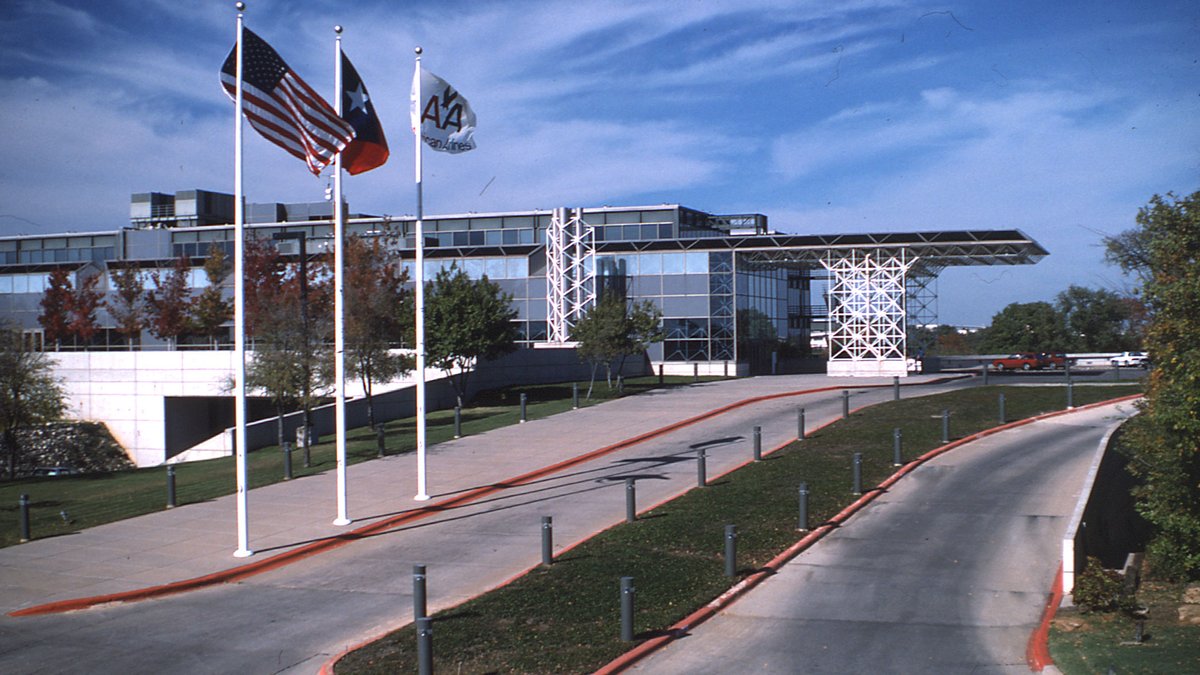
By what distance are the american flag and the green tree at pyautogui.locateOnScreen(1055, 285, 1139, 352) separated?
248 ft

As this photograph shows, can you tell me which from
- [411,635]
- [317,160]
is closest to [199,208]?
[317,160]

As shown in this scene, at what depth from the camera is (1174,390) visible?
14094mm

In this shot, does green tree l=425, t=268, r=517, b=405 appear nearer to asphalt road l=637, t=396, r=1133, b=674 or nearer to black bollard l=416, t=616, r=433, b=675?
asphalt road l=637, t=396, r=1133, b=674

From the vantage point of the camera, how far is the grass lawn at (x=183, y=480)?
19.1 m

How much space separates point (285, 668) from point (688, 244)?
147 feet

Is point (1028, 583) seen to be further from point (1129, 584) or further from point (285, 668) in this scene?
point (285, 668)

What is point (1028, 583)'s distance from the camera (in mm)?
13188

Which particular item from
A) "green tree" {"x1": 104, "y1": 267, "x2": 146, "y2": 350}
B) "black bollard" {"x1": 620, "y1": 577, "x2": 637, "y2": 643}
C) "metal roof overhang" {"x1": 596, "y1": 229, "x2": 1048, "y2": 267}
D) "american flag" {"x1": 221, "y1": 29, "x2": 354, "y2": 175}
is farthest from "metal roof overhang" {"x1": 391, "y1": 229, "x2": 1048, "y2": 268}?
"black bollard" {"x1": 620, "y1": 577, "x2": 637, "y2": 643}

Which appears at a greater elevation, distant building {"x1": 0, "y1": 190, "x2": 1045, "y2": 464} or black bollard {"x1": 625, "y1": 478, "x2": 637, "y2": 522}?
distant building {"x1": 0, "y1": 190, "x2": 1045, "y2": 464}

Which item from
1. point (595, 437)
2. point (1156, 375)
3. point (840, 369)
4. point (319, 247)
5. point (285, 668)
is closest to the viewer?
point (285, 668)

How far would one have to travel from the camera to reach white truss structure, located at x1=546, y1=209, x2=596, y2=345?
170ft

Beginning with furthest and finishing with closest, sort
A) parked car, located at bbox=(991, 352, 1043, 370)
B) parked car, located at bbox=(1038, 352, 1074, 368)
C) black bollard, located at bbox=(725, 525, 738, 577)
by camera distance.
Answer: parked car, located at bbox=(1038, 352, 1074, 368)
parked car, located at bbox=(991, 352, 1043, 370)
black bollard, located at bbox=(725, 525, 738, 577)

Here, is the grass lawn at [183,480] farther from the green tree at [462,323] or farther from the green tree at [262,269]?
the green tree at [262,269]

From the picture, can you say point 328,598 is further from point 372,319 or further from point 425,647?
point 372,319
